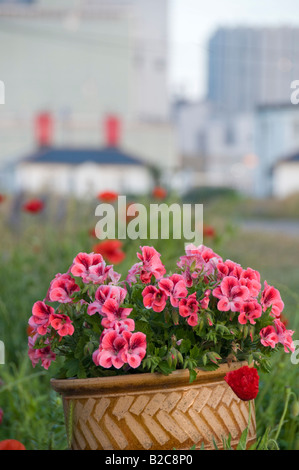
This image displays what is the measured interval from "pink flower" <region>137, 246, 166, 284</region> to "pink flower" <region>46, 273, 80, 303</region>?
0.20 metres

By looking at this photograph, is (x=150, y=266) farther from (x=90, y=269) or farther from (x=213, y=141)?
(x=213, y=141)

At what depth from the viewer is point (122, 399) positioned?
195 cm

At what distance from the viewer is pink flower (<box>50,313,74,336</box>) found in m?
1.93

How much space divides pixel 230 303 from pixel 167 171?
3130cm

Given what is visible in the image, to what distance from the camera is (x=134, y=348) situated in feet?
6.16

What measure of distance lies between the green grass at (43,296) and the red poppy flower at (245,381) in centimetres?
53

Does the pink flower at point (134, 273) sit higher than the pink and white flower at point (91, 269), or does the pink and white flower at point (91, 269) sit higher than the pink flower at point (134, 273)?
the pink and white flower at point (91, 269)

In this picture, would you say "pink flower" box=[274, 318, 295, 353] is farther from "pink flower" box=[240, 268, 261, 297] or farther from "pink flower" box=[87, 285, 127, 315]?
"pink flower" box=[87, 285, 127, 315]

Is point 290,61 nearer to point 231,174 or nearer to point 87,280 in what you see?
point 231,174

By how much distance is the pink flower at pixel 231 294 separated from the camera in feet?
6.34

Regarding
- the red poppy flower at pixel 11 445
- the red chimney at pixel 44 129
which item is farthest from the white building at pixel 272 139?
the red poppy flower at pixel 11 445

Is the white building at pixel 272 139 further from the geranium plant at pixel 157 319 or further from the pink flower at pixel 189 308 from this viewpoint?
the pink flower at pixel 189 308

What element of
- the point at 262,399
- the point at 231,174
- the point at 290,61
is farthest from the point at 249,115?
the point at 262,399

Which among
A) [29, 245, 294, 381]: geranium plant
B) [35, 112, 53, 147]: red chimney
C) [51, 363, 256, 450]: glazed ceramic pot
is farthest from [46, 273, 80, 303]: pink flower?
[35, 112, 53, 147]: red chimney
